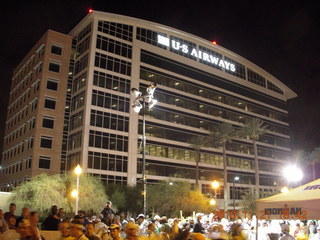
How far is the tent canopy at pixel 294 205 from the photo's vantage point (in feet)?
26.1

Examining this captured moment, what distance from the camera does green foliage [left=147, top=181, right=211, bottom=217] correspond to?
49750 mm

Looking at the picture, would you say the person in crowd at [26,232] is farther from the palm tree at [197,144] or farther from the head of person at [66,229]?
the palm tree at [197,144]

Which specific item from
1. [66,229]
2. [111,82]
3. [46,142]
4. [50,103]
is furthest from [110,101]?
[66,229]

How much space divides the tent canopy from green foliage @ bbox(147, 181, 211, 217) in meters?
41.4

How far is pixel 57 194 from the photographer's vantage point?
3678 centimetres

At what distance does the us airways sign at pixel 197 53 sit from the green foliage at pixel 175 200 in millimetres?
31019

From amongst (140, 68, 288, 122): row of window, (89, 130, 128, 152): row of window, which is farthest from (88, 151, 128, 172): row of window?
(140, 68, 288, 122): row of window

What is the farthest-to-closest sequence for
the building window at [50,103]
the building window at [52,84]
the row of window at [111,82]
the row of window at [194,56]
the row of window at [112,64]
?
the row of window at [194,56] < the row of window at [112,64] < the building window at [52,84] < the row of window at [111,82] < the building window at [50,103]

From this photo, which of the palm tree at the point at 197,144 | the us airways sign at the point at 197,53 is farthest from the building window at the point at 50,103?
the palm tree at the point at 197,144

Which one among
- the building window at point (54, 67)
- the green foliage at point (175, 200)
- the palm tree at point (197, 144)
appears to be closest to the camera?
the green foliage at point (175, 200)

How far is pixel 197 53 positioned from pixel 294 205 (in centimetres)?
6915

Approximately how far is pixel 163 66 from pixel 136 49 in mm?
6919

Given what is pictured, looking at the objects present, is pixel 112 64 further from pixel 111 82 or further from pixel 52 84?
pixel 52 84

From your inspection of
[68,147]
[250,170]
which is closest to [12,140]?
[68,147]
